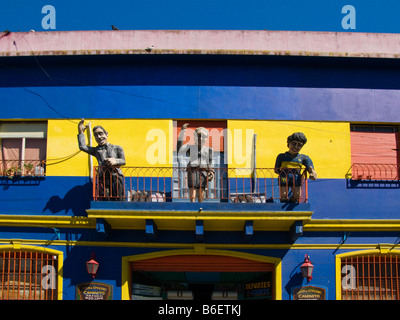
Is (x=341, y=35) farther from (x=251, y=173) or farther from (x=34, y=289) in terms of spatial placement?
(x=34, y=289)

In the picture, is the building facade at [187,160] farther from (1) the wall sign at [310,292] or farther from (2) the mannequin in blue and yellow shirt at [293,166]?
(2) the mannequin in blue and yellow shirt at [293,166]

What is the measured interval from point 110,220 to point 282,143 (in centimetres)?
421

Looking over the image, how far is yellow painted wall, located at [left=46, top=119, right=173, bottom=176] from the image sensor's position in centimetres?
1120

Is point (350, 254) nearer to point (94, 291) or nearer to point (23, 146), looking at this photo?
point (94, 291)

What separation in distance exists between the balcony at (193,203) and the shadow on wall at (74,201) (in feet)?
2.05

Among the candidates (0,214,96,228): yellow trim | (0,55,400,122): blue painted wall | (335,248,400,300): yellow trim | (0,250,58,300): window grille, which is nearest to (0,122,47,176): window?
(0,55,400,122): blue painted wall

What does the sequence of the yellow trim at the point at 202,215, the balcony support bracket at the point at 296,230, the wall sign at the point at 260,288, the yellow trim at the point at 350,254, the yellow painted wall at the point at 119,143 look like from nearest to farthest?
the yellow trim at the point at 202,215 → the balcony support bracket at the point at 296,230 → the yellow trim at the point at 350,254 → the wall sign at the point at 260,288 → the yellow painted wall at the point at 119,143

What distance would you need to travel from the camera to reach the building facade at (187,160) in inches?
418

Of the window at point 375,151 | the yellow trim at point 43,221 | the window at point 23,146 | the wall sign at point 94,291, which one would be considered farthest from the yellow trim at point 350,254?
the window at point 23,146

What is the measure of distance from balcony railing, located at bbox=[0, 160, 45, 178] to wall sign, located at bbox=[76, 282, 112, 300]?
2721 millimetres

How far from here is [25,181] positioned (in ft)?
36.7

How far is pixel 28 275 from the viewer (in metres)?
10.8

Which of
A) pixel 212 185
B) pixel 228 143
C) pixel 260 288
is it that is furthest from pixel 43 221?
pixel 260 288

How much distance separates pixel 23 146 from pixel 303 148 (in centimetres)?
650
